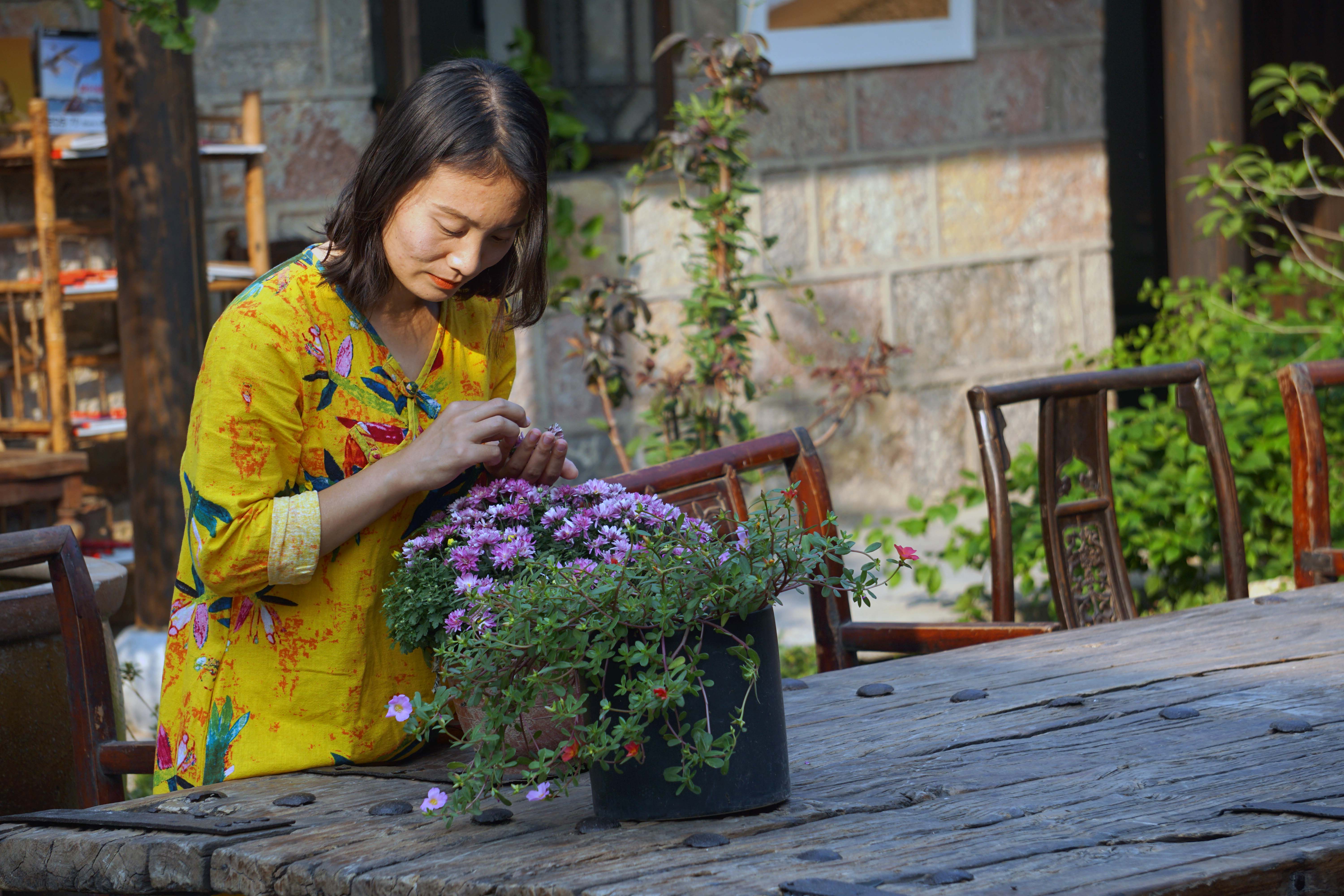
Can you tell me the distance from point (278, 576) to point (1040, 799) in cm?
78

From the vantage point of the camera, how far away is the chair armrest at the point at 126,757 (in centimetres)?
169

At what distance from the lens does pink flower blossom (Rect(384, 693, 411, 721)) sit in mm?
1149

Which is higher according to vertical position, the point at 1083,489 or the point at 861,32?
the point at 861,32

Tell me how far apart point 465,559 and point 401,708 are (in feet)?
0.64

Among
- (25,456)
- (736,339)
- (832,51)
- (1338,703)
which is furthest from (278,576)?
(832,51)

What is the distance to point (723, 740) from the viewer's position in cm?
116

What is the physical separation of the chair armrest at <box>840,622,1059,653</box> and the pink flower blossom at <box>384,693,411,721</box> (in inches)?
39.9

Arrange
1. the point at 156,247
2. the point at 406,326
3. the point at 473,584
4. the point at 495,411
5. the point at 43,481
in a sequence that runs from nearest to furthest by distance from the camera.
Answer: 1. the point at 473,584
2. the point at 495,411
3. the point at 406,326
4. the point at 156,247
5. the point at 43,481

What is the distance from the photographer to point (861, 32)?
540cm

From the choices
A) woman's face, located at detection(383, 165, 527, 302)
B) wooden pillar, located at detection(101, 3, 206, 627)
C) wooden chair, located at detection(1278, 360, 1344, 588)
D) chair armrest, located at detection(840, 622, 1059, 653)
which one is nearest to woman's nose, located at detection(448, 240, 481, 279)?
woman's face, located at detection(383, 165, 527, 302)

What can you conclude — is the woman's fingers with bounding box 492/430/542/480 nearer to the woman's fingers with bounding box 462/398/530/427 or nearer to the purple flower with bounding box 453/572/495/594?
the woman's fingers with bounding box 462/398/530/427

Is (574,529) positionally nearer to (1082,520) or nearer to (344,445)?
(344,445)

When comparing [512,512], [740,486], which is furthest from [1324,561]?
[512,512]

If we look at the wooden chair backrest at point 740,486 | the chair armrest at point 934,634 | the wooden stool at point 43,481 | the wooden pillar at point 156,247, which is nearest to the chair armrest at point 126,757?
the wooden chair backrest at point 740,486
